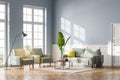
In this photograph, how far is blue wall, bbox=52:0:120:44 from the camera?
1395 centimetres

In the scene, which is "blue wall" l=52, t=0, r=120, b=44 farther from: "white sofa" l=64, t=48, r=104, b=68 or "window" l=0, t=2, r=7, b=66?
"window" l=0, t=2, r=7, b=66

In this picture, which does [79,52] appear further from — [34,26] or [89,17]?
[34,26]

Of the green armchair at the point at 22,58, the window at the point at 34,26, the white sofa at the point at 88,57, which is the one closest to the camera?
the green armchair at the point at 22,58

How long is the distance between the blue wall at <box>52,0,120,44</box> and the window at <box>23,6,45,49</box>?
0.77 meters

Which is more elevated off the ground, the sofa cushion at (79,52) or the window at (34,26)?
the window at (34,26)

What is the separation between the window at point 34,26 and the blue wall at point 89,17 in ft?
2.52

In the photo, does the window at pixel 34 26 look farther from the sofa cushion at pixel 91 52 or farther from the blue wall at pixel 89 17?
the sofa cushion at pixel 91 52

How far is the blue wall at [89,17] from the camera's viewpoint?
45.8 ft

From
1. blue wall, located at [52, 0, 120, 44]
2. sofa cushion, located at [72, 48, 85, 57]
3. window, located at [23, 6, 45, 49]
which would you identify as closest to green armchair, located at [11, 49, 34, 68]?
window, located at [23, 6, 45, 49]

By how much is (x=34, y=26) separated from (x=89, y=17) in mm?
2859

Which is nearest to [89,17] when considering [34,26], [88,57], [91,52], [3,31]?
[91,52]

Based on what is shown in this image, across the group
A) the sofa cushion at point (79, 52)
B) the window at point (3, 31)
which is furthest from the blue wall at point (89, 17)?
the window at point (3, 31)

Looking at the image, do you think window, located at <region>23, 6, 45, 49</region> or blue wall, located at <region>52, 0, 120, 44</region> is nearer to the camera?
blue wall, located at <region>52, 0, 120, 44</region>

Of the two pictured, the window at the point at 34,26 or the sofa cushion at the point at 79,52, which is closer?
the sofa cushion at the point at 79,52
